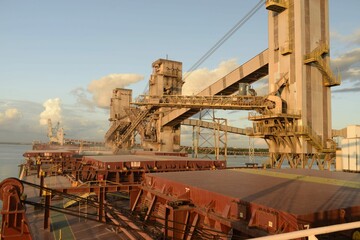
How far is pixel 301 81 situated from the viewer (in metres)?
31.4

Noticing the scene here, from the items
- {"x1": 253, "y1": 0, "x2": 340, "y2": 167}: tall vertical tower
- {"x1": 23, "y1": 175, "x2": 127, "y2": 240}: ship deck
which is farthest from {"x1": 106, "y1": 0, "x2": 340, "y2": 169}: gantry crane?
{"x1": 23, "y1": 175, "x2": 127, "y2": 240}: ship deck

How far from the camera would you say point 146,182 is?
54.5ft

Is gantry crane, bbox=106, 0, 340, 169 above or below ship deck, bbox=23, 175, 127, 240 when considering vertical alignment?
above

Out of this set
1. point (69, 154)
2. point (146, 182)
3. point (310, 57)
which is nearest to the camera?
point (146, 182)

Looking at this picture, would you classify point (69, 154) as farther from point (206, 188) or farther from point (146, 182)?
point (206, 188)

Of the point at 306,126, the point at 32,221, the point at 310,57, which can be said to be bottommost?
the point at 32,221

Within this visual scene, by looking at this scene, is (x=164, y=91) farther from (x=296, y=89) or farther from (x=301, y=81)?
(x=301, y=81)

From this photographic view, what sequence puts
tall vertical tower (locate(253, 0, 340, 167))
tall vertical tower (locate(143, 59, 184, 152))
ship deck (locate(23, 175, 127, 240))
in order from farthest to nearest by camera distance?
1. tall vertical tower (locate(143, 59, 184, 152))
2. tall vertical tower (locate(253, 0, 340, 167))
3. ship deck (locate(23, 175, 127, 240))

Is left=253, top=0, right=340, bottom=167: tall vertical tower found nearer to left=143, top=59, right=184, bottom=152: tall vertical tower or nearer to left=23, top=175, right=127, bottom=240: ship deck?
left=23, top=175, right=127, bottom=240: ship deck

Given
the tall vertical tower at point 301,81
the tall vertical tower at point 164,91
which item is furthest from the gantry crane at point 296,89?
the tall vertical tower at point 164,91

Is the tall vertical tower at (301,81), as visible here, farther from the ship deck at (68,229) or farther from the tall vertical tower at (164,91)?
the tall vertical tower at (164,91)

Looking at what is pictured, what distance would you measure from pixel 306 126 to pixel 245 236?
25.4 meters

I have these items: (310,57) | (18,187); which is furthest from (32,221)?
(310,57)

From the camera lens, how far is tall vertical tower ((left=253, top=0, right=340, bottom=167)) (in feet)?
104
